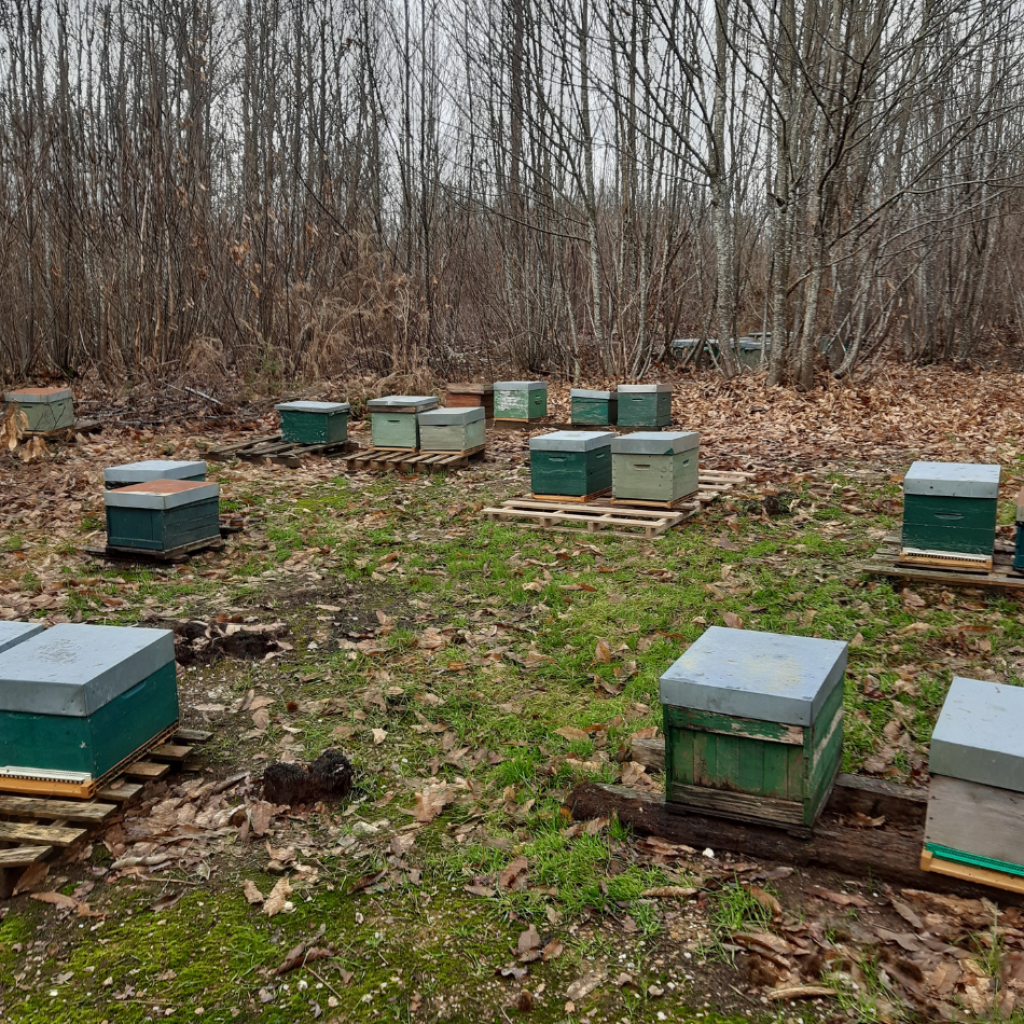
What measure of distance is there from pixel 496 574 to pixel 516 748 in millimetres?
2492

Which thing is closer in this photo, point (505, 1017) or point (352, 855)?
point (505, 1017)

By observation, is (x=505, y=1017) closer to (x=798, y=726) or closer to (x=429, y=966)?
(x=429, y=966)

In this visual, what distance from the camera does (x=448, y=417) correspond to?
999 centimetres

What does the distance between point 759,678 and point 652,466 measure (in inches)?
180

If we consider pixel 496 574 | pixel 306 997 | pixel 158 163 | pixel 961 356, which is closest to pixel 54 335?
pixel 158 163

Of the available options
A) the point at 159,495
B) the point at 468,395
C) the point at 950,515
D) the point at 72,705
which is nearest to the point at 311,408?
the point at 468,395

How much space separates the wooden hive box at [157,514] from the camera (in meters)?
6.50

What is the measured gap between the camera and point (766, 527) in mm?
7238

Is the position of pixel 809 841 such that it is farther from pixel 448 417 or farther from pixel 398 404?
pixel 398 404

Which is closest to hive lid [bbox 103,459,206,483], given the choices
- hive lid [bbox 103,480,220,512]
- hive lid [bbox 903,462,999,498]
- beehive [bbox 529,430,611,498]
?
hive lid [bbox 103,480,220,512]

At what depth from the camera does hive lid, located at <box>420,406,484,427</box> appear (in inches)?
393

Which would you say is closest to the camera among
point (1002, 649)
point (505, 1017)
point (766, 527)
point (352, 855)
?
point (505, 1017)

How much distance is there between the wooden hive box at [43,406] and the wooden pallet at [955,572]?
9162 millimetres

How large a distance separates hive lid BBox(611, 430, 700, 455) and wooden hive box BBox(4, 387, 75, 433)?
6.95 meters
